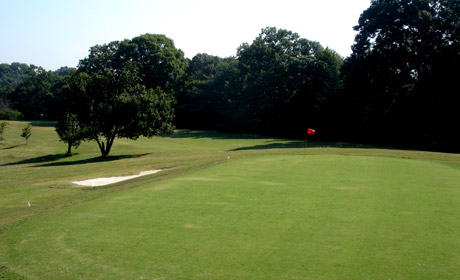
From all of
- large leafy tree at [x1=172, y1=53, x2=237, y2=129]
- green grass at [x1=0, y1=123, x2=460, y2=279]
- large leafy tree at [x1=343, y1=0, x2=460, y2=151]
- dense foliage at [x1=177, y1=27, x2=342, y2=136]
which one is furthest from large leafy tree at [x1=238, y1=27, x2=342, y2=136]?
green grass at [x1=0, y1=123, x2=460, y2=279]

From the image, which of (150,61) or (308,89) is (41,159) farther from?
(150,61)

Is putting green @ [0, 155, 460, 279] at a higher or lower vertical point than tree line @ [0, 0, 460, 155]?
lower

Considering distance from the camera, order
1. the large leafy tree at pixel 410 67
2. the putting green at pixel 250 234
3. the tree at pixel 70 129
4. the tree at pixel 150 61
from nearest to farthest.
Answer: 1. the putting green at pixel 250 234
2. the tree at pixel 70 129
3. the large leafy tree at pixel 410 67
4. the tree at pixel 150 61

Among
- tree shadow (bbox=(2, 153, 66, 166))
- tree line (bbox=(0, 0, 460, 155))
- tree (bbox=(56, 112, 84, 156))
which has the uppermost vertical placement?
tree line (bbox=(0, 0, 460, 155))

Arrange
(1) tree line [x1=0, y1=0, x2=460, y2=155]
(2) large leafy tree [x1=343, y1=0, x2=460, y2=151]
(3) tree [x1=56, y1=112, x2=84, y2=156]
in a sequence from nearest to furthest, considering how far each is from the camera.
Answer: (3) tree [x1=56, y1=112, x2=84, y2=156]
(1) tree line [x1=0, y1=0, x2=460, y2=155]
(2) large leafy tree [x1=343, y1=0, x2=460, y2=151]

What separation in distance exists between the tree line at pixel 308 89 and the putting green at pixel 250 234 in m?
26.3

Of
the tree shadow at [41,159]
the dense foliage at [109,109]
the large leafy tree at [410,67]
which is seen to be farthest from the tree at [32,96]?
the large leafy tree at [410,67]

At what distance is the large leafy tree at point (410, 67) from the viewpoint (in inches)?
1711

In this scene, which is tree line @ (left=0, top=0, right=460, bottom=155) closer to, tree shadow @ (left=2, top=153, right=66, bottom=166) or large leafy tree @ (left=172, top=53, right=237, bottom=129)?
large leafy tree @ (left=172, top=53, right=237, bottom=129)

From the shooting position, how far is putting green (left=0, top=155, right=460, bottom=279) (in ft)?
24.7

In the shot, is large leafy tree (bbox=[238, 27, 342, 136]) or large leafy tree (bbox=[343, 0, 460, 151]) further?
large leafy tree (bbox=[238, 27, 342, 136])

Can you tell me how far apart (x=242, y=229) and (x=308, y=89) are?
191 ft

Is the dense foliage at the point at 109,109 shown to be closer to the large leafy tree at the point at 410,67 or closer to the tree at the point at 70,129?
the tree at the point at 70,129

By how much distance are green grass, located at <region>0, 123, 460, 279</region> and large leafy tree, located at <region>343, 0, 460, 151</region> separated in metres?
29.2
